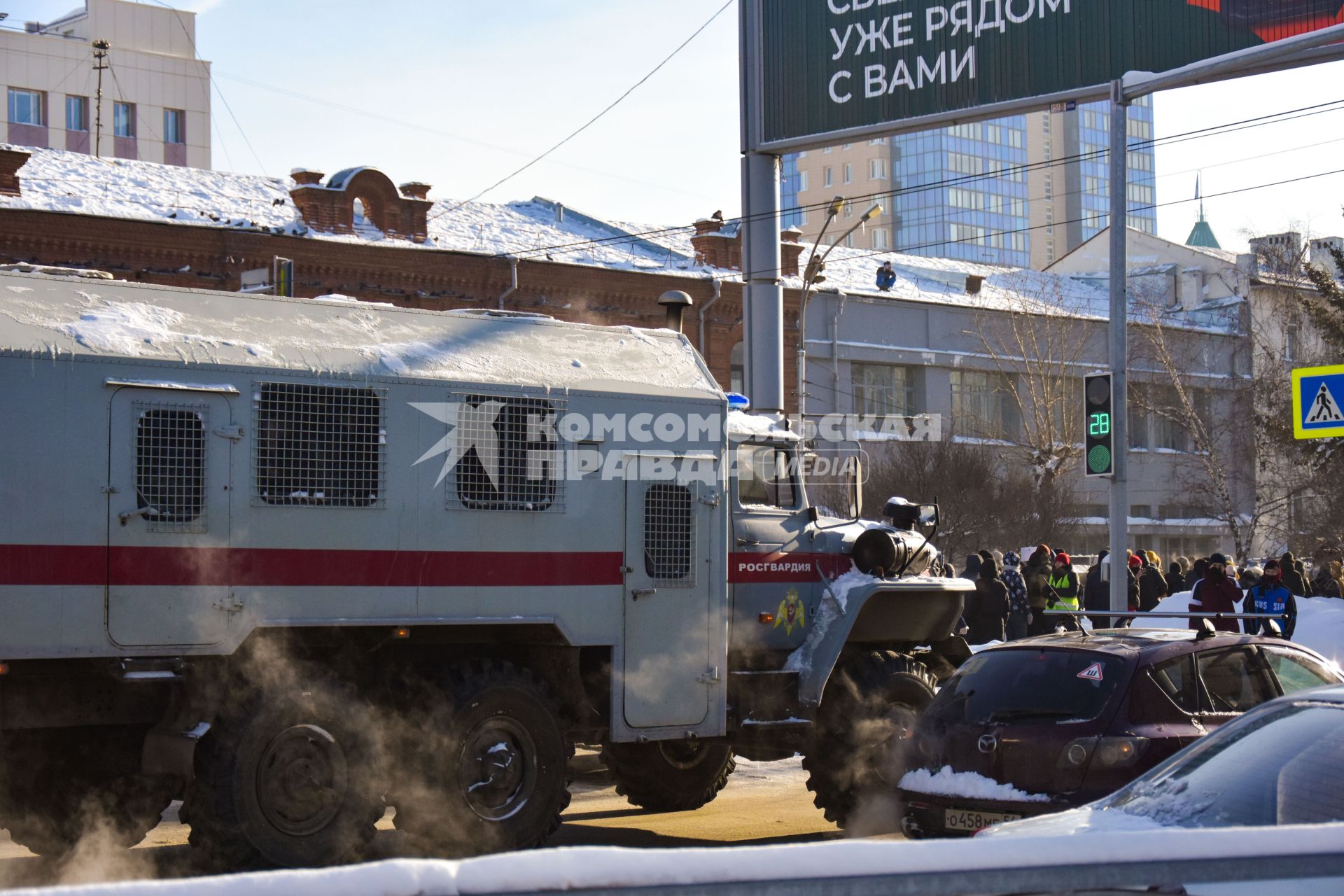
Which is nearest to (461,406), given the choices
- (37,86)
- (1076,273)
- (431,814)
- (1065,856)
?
(431,814)

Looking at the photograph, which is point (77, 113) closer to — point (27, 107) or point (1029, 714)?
point (27, 107)

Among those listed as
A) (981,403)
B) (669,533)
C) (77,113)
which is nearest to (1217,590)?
(669,533)

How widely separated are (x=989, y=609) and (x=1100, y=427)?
176 inches

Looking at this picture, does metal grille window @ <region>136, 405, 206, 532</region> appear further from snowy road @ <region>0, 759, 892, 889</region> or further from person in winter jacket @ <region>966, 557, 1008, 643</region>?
person in winter jacket @ <region>966, 557, 1008, 643</region>

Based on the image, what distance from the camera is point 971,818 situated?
26.9ft

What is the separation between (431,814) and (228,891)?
612cm

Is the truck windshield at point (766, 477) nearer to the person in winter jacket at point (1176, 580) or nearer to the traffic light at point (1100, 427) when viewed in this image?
the traffic light at point (1100, 427)

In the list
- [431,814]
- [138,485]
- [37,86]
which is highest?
[37,86]

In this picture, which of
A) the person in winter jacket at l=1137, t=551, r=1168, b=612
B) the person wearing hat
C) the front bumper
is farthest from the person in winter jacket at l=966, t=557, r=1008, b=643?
the front bumper

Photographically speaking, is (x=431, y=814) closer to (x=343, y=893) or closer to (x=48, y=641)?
(x=48, y=641)

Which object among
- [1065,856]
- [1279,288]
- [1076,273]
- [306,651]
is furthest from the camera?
[1076,273]

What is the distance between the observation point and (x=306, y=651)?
853 cm

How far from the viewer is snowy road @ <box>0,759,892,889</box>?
27.8ft

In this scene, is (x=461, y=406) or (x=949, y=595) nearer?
(x=461, y=406)
